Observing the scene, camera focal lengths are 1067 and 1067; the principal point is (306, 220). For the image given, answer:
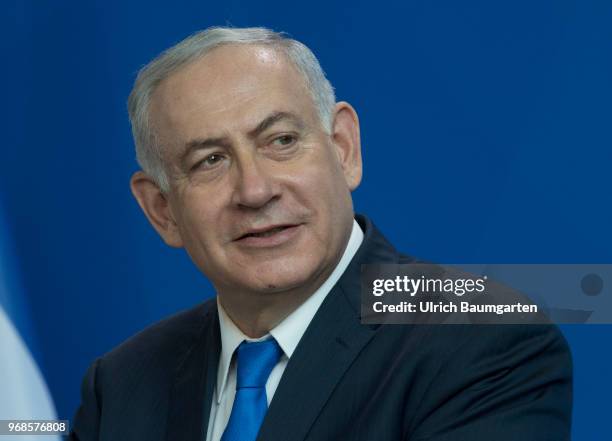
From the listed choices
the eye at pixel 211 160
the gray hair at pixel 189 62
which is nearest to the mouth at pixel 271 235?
the eye at pixel 211 160

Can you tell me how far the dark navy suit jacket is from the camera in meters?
2.00

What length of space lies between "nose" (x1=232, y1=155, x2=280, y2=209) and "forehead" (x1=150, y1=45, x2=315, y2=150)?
8 cm

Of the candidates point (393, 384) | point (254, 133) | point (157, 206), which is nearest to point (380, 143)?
point (157, 206)

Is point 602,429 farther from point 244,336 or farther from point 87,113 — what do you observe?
point 87,113

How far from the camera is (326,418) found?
212cm

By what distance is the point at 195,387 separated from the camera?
2414 millimetres

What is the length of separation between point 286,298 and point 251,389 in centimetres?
21

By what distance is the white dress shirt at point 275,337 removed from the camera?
2283 mm

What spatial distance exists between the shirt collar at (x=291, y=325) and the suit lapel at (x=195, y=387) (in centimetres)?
3

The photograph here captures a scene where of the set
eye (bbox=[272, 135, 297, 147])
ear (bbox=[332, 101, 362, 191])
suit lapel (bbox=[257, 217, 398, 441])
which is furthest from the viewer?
ear (bbox=[332, 101, 362, 191])

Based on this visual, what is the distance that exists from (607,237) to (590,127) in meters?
0.31

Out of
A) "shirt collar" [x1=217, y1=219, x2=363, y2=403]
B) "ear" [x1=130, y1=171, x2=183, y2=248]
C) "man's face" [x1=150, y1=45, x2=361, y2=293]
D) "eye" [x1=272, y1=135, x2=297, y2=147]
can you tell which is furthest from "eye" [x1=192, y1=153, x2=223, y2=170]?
"shirt collar" [x1=217, y1=219, x2=363, y2=403]

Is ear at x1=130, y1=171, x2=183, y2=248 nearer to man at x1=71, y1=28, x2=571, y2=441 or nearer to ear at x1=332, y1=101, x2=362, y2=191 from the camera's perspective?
man at x1=71, y1=28, x2=571, y2=441

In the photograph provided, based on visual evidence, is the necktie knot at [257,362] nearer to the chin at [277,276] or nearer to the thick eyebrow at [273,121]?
the chin at [277,276]
